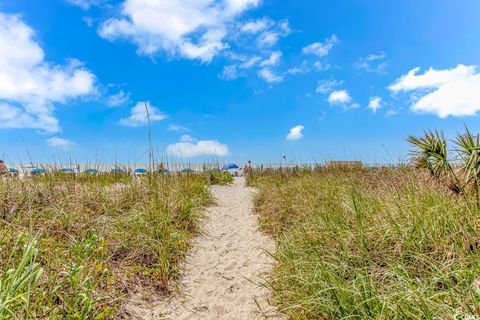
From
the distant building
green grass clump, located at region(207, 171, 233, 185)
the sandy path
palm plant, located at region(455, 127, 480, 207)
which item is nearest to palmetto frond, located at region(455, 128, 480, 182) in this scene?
palm plant, located at region(455, 127, 480, 207)

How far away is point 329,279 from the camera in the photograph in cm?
282

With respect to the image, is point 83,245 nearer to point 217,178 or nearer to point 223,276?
point 223,276

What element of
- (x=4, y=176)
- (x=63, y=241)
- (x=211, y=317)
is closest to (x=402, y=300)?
(x=211, y=317)

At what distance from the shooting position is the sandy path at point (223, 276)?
3443 millimetres

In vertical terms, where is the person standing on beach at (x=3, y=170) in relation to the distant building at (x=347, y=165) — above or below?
above

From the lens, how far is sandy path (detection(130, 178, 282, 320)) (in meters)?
3.44

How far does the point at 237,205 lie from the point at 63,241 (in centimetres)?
647

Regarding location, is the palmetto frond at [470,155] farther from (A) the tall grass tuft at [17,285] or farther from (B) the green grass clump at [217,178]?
(B) the green grass clump at [217,178]

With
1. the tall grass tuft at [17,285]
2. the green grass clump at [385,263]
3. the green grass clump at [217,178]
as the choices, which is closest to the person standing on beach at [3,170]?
the tall grass tuft at [17,285]

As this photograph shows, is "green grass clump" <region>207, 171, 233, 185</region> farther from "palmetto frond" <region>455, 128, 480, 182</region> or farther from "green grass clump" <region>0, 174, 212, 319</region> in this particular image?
"palmetto frond" <region>455, 128, 480, 182</region>

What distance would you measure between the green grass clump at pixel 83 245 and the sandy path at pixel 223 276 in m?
→ 0.29

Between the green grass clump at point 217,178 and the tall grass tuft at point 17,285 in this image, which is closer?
the tall grass tuft at point 17,285

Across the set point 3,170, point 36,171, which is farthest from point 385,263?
point 3,170

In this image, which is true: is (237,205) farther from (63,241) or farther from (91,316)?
(91,316)
